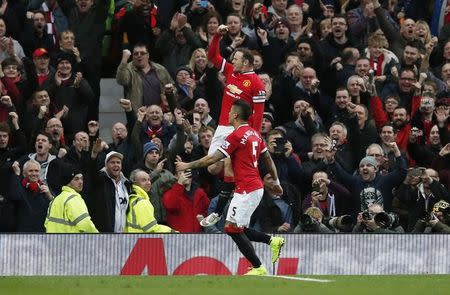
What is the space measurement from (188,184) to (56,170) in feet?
6.00

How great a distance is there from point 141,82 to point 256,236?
6.69 meters

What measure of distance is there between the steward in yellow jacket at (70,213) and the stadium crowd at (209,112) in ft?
0.07

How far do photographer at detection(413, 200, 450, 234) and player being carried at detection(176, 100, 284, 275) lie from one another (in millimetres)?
3213

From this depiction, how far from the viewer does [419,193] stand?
69.8ft

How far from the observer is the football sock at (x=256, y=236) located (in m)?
17.8

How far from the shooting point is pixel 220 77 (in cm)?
2383

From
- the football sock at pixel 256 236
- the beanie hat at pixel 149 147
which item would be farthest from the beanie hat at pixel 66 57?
the football sock at pixel 256 236

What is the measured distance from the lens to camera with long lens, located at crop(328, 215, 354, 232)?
→ 66.6ft

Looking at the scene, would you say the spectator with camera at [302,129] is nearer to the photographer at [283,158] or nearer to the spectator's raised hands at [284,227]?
the photographer at [283,158]

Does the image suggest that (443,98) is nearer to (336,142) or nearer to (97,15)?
(336,142)

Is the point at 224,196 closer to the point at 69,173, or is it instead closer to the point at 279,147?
the point at 69,173

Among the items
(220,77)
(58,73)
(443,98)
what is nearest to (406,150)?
(443,98)

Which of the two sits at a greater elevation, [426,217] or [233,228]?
[233,228]

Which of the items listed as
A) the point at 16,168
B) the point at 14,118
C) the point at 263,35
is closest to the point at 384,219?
the point at 16,168
